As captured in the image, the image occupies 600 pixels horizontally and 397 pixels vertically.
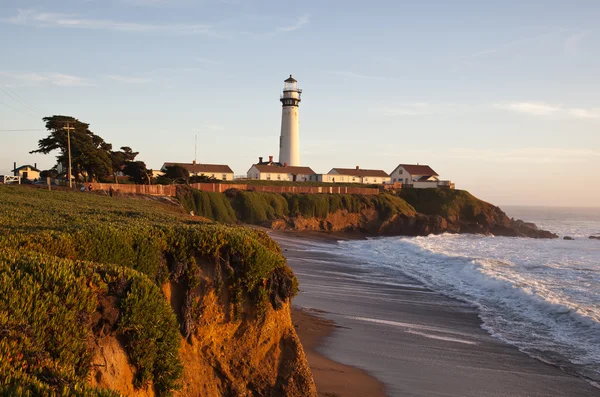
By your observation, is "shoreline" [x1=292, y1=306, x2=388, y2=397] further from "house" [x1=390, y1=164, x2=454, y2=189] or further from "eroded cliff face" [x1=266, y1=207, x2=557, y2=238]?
"house" [x1=390, y1=164, x2=454, y2=189]

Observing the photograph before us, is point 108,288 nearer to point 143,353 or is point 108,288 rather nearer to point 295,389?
point 143,353

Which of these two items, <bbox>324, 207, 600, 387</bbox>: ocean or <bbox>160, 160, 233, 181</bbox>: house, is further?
<bbox>160, 160, 233, 181</bbox>: house

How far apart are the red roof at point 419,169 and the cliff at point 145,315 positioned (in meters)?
86.3

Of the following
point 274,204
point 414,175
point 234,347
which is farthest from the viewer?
point 414,175

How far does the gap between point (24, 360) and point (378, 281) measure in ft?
68.8

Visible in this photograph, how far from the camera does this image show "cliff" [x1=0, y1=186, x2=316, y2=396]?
5.27m

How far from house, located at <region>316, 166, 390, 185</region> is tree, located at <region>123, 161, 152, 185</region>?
132 ft

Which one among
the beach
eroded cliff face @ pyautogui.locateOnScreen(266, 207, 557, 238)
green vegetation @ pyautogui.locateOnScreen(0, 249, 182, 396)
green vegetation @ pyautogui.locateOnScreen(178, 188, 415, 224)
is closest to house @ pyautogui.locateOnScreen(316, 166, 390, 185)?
green vegetation @ pyautogui.locateOnScreen(178, 188, 415, 224)

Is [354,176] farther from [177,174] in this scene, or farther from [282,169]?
[177,174]

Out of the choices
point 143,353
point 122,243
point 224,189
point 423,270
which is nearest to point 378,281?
point 423,270

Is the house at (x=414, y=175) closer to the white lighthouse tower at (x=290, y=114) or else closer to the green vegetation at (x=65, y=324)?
the white lighthouse tower at (x=290, y=114)

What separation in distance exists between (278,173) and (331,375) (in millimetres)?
78672

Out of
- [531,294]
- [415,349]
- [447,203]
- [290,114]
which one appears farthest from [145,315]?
[290,114]

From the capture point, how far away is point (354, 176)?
96.9m
